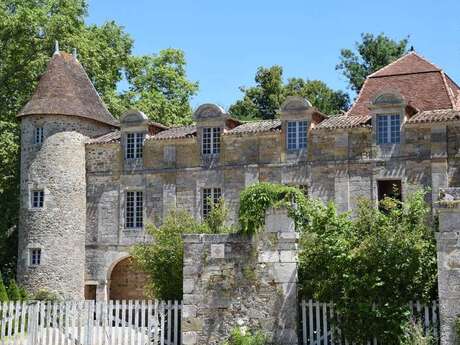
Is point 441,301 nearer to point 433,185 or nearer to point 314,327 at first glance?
point 314,327

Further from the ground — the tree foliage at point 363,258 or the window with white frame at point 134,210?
the window with white frame at point 134,210

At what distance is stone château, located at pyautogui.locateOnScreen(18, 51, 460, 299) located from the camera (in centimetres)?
2816

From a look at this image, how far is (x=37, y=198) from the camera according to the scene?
3139 cm

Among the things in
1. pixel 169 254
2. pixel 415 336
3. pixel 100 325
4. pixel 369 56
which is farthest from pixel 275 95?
pixel 415 336

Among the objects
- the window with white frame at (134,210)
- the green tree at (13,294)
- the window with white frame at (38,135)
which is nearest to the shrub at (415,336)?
the green tree at (13,294)

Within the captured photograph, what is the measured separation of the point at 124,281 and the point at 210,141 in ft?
22.8

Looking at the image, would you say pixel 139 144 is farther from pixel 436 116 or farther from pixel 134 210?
pixel 436 116

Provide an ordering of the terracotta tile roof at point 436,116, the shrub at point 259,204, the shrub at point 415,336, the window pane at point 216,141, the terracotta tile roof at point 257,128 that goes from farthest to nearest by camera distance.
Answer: the window pane at point 216,141, the terracotta tile roof at point 257,128, the terracotta tile roof at point 436,116, the shrub at point 259,204, the shrub at point 415,336

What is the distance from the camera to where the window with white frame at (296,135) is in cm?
2908

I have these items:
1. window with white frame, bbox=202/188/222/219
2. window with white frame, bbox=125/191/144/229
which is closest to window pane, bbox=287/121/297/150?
A: window with white frame, bbox=202/188/222/219

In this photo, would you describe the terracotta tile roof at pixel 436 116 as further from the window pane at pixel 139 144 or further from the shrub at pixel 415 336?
the shrub at pixel 415 336

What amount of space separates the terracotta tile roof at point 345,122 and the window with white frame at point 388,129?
0.49 m

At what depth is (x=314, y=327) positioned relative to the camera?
634 inches

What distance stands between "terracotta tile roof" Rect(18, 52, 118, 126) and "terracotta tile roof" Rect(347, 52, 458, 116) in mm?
10698
